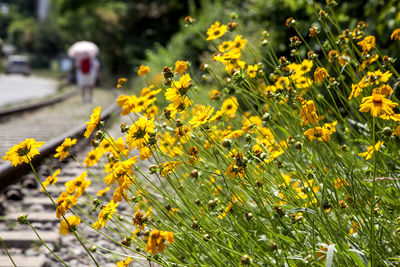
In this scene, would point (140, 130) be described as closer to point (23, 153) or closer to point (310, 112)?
point (23, 153)

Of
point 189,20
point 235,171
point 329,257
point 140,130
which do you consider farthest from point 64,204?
point 189,20

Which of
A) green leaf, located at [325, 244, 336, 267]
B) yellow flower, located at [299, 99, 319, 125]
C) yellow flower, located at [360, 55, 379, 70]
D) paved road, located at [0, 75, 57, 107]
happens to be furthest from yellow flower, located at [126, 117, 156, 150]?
paved road, located at [0, 75, 57, 107]

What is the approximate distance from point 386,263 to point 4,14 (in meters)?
85.1

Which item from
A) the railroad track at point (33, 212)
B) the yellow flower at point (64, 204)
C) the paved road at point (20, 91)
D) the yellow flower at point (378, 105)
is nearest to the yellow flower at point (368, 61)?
the yellow flower at point (378, 105)

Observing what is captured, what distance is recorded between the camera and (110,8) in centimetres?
2502

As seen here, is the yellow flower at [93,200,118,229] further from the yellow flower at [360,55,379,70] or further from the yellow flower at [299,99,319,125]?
the yellow flower at [360,55,379,70]

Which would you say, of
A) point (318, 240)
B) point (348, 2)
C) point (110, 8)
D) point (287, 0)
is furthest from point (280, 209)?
point (110, 8)

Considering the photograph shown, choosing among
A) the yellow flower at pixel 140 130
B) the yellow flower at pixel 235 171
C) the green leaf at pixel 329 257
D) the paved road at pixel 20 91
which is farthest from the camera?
the paved road at pixel 20 91

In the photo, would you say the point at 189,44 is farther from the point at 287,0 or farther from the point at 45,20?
the point at 45,20

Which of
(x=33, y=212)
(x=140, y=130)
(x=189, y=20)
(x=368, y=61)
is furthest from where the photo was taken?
(x=33, y=212)

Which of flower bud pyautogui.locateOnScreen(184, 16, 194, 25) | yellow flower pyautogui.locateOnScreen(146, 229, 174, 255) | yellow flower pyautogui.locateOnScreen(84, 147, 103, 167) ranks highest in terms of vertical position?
flower bud pyautogui.locateOnScreen(184, 16, 194, 25)

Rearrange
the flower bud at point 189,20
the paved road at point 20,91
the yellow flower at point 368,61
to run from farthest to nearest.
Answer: the paved road at point 20,91 → the flower bud at point 189,20 → the yellow flower at point 368,61

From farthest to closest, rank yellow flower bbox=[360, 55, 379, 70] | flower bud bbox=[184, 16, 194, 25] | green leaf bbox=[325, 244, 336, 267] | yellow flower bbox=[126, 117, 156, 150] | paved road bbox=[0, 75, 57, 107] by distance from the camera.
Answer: paved road bbox=[0, 75, 57, 107] < flower bud bbox=[184, 16, 194, 25] < yellow flower bbox=[360, 55, 379, 70] < yellow flower bbox=[126, 117, 156, 150] < green leaf bbox=[325, 244, 336, 267]

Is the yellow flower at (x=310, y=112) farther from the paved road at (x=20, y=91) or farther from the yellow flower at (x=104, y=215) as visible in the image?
the paved road at (x=20, y=91)
